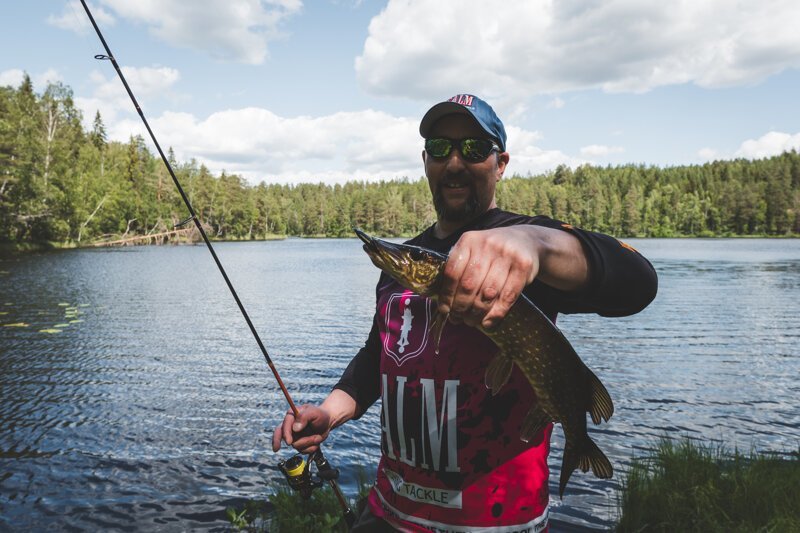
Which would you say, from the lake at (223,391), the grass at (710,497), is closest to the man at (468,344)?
the grass at (710,497)

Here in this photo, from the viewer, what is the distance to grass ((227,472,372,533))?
4.68 metres

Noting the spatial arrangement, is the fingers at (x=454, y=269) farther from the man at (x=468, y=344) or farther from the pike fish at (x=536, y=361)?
the pike fish at (x=536, y=361)

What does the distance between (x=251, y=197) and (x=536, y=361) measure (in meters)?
126

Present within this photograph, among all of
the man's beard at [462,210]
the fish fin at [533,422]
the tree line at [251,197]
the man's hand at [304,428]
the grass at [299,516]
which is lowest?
the grass at [299,516]

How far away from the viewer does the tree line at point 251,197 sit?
149 feet

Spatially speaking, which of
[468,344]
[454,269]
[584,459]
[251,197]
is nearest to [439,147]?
[468,344]

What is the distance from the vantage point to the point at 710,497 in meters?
4.84

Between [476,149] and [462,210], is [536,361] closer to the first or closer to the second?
[462,210]

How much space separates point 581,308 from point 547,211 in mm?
140936

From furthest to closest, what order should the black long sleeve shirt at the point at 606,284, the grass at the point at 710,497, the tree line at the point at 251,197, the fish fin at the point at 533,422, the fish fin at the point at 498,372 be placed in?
the tree line at the point at 251,197 < the grass at the point at 710,497 < the fish fin at the point at 533,422 < the fish fin at the point at 498,372 < the black long sleeve shirt at the point at 606,284

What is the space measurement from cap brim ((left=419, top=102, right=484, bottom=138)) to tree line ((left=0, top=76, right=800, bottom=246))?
46844mm

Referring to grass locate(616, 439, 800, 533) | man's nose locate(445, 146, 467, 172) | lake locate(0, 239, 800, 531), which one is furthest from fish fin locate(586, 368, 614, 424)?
lake locate(0, 239, 800, 531)

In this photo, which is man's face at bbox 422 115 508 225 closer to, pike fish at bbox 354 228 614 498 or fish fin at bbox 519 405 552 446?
pike fish at bbox 354 228 614 498

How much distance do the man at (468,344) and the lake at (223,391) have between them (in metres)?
4.36
